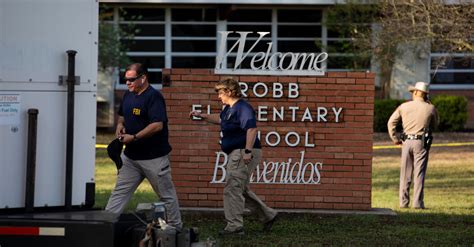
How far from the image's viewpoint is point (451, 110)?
95.9ft

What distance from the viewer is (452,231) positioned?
1161cm

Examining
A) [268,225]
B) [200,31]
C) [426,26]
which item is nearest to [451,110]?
[200,31]

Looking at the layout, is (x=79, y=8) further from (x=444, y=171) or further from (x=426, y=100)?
(x=444, y=171)

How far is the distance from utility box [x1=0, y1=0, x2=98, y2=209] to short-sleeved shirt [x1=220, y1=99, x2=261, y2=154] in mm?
3609

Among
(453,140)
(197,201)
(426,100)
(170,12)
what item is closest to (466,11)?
(426,100)

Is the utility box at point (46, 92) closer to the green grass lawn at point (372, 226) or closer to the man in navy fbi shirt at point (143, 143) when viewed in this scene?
the man in navy fbi shirt at point (143, 143)

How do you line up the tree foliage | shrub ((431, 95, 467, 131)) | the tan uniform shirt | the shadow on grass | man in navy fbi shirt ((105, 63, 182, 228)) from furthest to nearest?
shrub ((431, 95, 467, 131)) → the tree foliage → the tan uniform shirt → the shadow on grass → man in navy fbi shirt ((105, 63, 182, 228))

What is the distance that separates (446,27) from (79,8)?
11833 mm

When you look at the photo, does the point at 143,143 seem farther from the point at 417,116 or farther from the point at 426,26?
the point at 426,26

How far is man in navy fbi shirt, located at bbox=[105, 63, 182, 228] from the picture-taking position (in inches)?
363

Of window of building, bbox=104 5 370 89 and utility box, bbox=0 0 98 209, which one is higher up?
window of building, bbox=104 5 370 89

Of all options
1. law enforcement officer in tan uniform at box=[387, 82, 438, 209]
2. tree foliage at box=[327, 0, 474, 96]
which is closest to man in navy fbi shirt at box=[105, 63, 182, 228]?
law enforcement officer in tan uniform at box=[387, 82, 438, 209]

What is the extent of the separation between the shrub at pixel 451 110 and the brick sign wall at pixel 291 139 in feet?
56.0

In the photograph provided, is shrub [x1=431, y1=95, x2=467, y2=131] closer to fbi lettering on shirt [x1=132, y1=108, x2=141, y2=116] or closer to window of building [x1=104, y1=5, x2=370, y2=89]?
window of building [x1=104, y1=5, x2=370, y2=89]
